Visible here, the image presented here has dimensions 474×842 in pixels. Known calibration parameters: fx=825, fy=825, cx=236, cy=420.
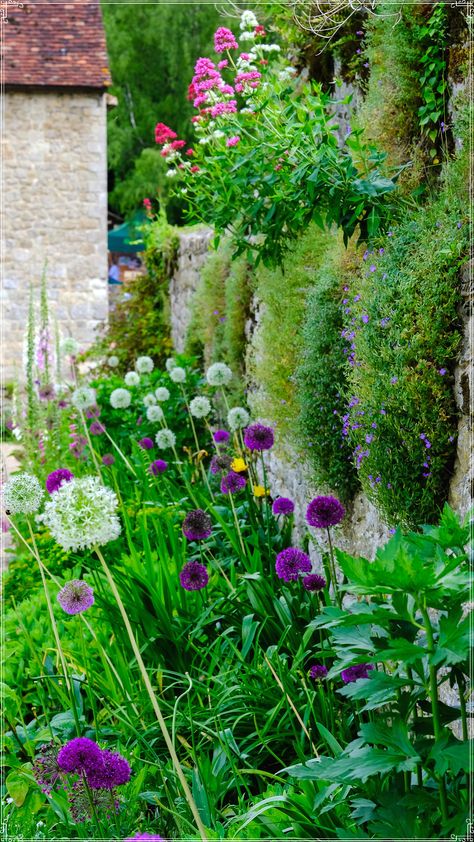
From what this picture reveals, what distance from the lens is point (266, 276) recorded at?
175 inches

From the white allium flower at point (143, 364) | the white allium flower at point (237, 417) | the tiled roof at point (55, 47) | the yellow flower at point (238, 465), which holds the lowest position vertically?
the yellow flower at point (238, 465)

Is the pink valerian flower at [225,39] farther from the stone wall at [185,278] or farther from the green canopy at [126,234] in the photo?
the green canopy at [126,234]

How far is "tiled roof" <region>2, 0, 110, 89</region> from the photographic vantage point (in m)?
13.3

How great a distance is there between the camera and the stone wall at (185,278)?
736 centimetres

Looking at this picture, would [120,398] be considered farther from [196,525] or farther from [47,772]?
[47,772]

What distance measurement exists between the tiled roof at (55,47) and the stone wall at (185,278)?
595 cm

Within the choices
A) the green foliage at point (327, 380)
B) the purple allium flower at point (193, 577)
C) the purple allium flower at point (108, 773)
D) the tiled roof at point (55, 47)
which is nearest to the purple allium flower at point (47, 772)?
the purple allium flower at point (108, 773)

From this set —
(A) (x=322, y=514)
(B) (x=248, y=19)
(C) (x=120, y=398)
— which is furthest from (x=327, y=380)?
(C) (x=120, y=398)

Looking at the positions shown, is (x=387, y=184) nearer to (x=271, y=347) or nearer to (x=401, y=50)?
(x=401, y=50)

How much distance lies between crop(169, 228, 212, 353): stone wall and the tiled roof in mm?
5952

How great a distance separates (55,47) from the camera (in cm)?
1377

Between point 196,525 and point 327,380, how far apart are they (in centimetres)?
78

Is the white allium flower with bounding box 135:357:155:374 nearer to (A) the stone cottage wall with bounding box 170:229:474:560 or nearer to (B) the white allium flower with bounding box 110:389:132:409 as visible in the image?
(B) the white allium flower with bounding box 110:389:132:409

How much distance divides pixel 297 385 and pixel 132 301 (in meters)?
6.41
